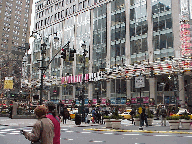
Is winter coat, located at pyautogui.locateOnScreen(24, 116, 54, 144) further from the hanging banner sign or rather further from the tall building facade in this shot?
the tall building facade

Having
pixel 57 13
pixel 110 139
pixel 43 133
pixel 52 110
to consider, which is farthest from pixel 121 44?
Answer: pixel 43 133

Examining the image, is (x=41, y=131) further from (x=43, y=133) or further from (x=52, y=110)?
(x=52, y=110)

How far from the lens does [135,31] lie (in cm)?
5403

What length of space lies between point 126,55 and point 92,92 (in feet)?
44.8

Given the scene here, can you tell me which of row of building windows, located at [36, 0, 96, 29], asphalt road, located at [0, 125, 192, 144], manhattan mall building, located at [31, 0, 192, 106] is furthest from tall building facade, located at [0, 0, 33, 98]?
asphalt road, located at [0, 125, 192, 144]

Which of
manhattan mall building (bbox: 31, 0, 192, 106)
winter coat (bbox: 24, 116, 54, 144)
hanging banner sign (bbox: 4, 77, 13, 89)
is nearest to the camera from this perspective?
winter coat (bbox: 24, 116, 54, 144)

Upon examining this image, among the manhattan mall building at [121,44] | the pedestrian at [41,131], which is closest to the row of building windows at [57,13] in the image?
the manhattan mall building at [121,44]

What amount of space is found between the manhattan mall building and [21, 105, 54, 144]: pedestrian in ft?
105

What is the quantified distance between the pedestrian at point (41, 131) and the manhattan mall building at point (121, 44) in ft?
105

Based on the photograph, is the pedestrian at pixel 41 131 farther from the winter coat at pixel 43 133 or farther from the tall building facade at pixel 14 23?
the tall building facade at pixel 14 23

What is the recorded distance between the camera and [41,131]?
448 centimetres

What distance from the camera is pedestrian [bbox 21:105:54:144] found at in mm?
4352

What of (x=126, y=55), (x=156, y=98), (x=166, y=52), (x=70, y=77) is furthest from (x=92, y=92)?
(x=166, y=52)

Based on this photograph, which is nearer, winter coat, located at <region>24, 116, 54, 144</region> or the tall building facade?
winter coat, located at <region>24, 116, 54, 144</region>
